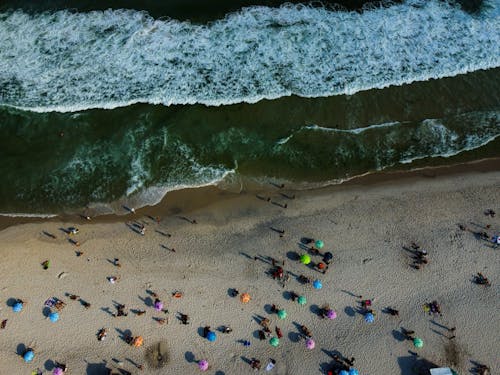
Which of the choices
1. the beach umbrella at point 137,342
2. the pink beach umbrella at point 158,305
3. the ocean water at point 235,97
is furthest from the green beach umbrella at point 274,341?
the ocean water at point 235,97

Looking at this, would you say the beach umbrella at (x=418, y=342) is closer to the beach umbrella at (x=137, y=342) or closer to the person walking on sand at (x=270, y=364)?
the person walking on sand at (x=270, y=364)

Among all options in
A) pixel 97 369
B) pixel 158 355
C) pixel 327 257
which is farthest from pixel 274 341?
pixel 97 369

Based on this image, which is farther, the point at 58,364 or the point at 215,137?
the point at 215,137

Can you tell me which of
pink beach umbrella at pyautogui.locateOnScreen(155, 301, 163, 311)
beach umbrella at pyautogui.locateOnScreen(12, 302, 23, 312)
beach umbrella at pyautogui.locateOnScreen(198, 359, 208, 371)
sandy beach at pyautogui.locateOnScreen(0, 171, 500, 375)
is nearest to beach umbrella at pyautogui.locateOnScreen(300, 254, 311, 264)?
sandy beach at pyautogui.locateOnScreen(0, 171, 500, 375)

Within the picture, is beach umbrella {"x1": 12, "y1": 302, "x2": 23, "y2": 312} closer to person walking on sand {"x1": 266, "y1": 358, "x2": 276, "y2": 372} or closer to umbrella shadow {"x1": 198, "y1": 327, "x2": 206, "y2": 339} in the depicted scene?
umbrella shadow {"x1": 198, "y1": 327, "x2": 206, "y2": 339}

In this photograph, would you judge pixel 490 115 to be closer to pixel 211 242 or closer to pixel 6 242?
pixel 211 242

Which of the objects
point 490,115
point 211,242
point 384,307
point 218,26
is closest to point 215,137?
point 211,242

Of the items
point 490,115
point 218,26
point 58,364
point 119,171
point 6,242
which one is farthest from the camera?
point 218,26
